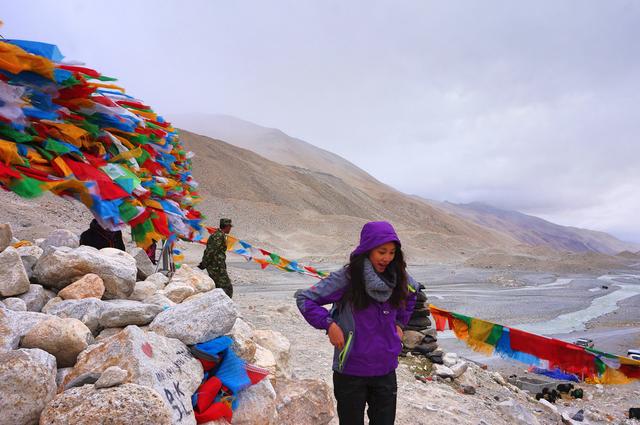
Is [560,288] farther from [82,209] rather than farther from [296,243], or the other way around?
[82,209]

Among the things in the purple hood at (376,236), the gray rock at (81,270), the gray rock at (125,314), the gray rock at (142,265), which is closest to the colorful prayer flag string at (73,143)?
the gray rock at (81,270)

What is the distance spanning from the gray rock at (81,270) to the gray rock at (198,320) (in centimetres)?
71

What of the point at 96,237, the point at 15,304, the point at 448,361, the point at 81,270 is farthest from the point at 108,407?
the point at 448,361

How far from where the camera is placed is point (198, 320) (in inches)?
109

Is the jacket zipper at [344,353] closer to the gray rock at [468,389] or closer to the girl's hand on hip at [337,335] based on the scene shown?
the girl's hand on hip at [337,335]

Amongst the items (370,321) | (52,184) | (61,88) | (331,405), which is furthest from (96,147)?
(331,405)

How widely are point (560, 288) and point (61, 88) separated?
28.5 metres

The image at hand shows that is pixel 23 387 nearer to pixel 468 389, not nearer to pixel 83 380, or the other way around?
pixel 83 380

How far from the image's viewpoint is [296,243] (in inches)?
1542

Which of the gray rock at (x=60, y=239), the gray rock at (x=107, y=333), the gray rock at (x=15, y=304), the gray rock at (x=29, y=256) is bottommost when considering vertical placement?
the gray rock at (x=107, y=333)

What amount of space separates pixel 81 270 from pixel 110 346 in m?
1.39

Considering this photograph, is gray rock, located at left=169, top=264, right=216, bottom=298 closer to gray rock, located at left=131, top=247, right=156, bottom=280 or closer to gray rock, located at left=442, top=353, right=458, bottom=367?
gray rock, located at left=131, top=247, right=156, bottom=280

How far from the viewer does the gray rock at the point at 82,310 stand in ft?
9.21

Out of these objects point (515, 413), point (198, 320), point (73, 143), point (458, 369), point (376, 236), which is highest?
point (73, 143)
